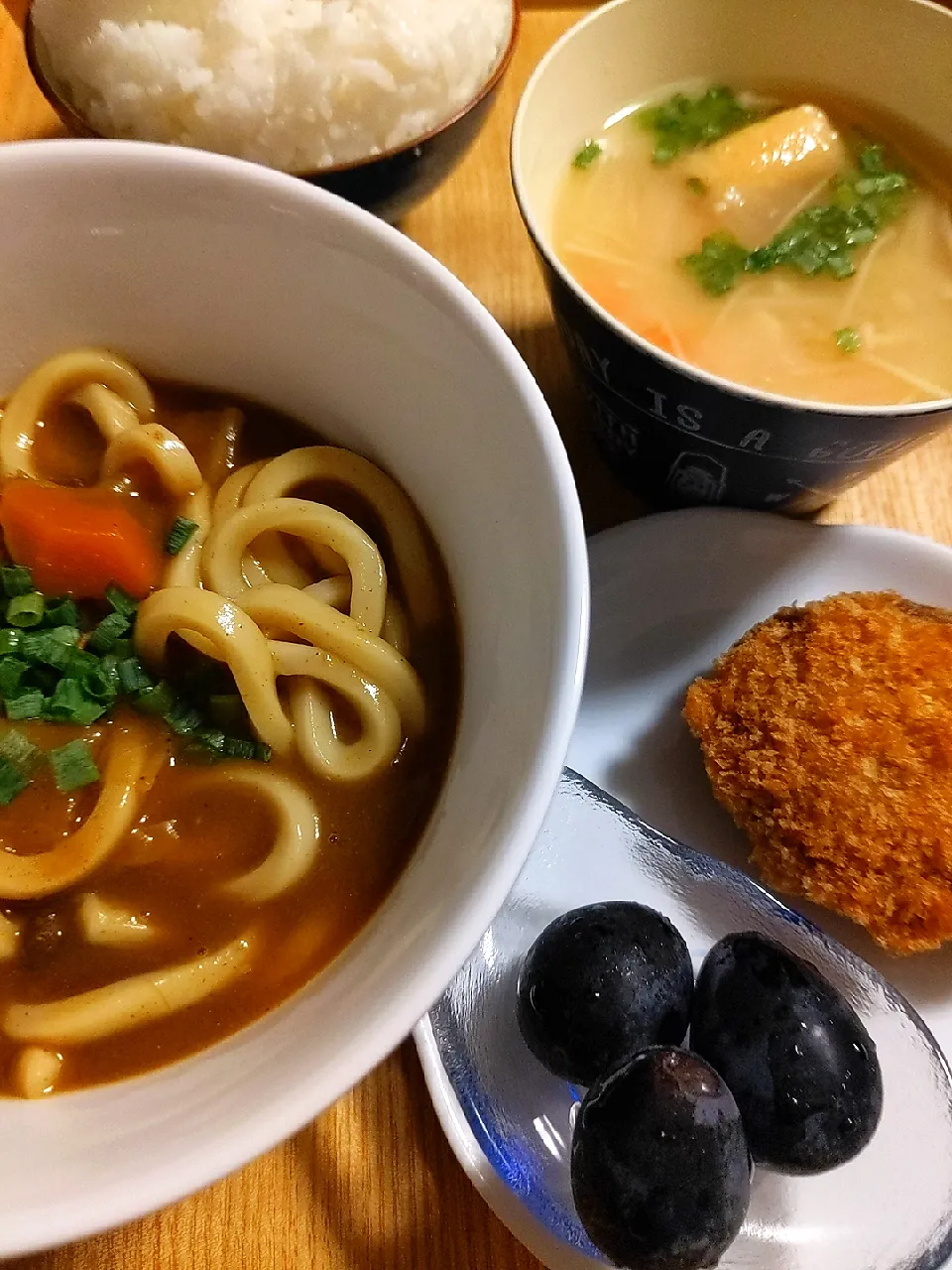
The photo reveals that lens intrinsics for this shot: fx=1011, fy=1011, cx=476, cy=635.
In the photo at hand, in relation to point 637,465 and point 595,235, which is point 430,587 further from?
point 595,235

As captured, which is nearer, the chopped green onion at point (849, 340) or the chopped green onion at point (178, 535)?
the chopped green onion at point (178, 535)

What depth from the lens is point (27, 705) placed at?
3.28 ft

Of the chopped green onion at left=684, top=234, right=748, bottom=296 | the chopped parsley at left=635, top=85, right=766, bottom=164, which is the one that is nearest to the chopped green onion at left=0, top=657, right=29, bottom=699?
the chopped green onion at left=684, top=234, right=748, bottom=296

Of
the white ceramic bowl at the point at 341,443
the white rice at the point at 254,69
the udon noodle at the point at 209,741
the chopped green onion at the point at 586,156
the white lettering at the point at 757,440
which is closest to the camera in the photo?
the white ceramic bowl at the point at 341,443

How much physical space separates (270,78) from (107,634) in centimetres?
76

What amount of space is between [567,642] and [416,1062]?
60cm

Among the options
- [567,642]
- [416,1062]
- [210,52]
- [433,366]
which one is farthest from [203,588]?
[210,52]

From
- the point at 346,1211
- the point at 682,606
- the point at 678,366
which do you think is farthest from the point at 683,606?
the point at 346,1211

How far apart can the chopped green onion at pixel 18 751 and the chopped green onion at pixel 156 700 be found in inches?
4.3

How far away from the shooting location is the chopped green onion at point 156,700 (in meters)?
1.02

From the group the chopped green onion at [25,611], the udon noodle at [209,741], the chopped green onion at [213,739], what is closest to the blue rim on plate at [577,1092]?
the udon noodle at [209,741]

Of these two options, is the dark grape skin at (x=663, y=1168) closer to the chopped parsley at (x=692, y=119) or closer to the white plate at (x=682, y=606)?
the white plate at (x=682, y=606)

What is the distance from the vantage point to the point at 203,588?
105 centimetres

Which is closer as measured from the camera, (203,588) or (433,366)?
(433,366)
